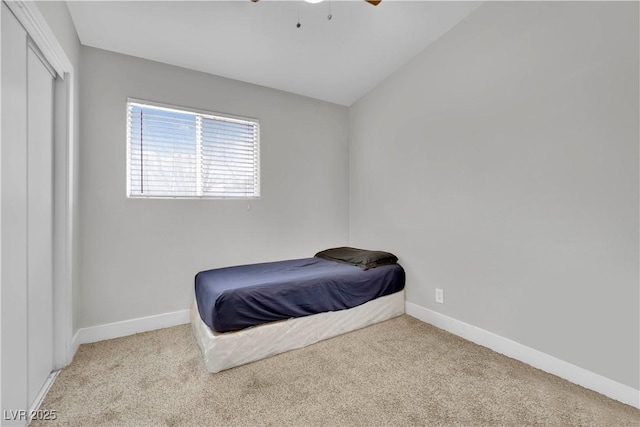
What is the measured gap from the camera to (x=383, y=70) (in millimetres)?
2947

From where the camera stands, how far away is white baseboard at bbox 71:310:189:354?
222 cm

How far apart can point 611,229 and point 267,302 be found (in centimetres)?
220

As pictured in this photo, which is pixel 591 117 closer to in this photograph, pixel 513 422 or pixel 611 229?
pixel 611 229

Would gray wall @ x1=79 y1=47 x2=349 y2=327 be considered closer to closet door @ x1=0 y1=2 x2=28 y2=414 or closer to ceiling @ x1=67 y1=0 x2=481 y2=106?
ceiling @ x1=67 y1=0 x2=481 y2=106

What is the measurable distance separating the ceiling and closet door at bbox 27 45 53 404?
2.20 feet

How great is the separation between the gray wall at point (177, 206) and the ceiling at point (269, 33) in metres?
0.20

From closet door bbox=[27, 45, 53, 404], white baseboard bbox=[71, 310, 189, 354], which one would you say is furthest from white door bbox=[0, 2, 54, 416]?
white baseboard bbox=[71, 310, 189, 354]

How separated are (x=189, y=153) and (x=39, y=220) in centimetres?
127

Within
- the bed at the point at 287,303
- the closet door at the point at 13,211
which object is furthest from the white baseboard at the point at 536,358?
the closet door at the point at 13,211

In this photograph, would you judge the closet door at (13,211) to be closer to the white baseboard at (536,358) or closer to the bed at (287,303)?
the bed at (287,303)

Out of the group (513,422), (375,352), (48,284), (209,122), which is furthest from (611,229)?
(48,284)

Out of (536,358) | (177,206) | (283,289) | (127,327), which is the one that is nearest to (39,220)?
(177,206)

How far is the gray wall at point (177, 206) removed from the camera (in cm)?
226

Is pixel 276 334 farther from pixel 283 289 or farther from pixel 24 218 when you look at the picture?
pixel 24 218
